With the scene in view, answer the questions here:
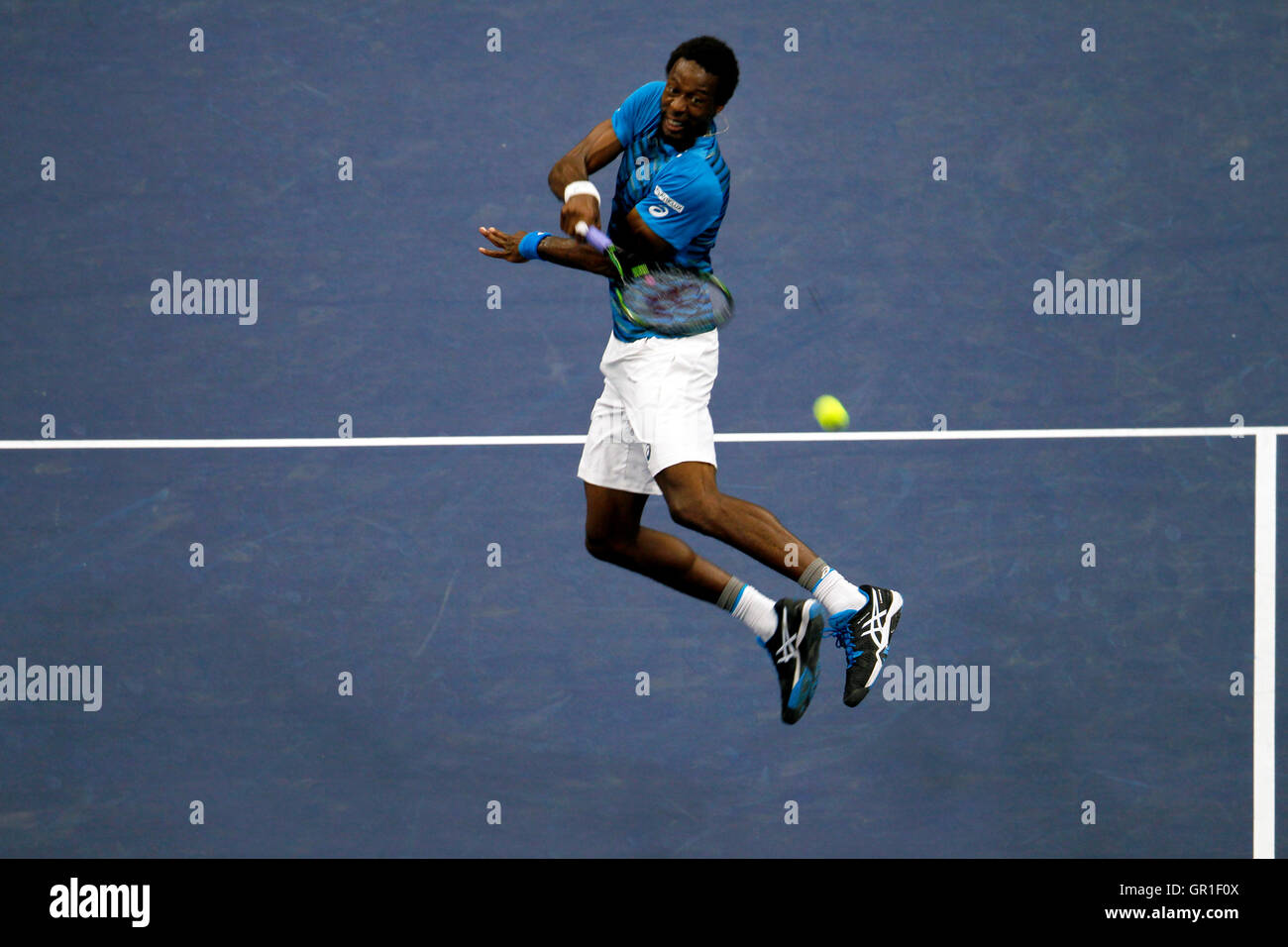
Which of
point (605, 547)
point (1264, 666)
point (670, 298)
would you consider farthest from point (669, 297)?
point (1264, 666)

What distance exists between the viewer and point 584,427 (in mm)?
5027

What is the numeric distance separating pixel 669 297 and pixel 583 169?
447 mm

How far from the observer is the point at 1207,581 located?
16.8 feet

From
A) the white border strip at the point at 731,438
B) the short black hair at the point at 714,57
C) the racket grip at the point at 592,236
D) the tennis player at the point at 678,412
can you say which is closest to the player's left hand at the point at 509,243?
the tennis player at the point at 678,412

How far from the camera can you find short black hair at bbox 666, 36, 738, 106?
356 centimetres

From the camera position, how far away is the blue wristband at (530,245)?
370 cm

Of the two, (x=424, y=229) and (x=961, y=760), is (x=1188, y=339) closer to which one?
(x=961, y=760)

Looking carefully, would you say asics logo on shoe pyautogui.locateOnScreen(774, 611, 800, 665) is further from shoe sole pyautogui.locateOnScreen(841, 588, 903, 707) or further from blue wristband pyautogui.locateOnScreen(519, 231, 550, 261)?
blue wristband pyautogui.locateOnScreen(519, 231, 550, 261)

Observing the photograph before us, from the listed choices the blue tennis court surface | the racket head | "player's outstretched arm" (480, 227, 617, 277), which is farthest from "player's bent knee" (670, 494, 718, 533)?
the blue tennis court surface

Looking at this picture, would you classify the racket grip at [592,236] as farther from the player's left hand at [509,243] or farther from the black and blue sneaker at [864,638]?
the black and blue sneaker at [864,638]

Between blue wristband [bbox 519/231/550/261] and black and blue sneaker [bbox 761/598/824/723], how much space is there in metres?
1.24

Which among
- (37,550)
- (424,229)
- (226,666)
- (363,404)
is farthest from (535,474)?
(37,550)

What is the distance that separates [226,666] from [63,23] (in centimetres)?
260

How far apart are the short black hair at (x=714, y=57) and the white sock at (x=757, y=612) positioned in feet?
4.80
